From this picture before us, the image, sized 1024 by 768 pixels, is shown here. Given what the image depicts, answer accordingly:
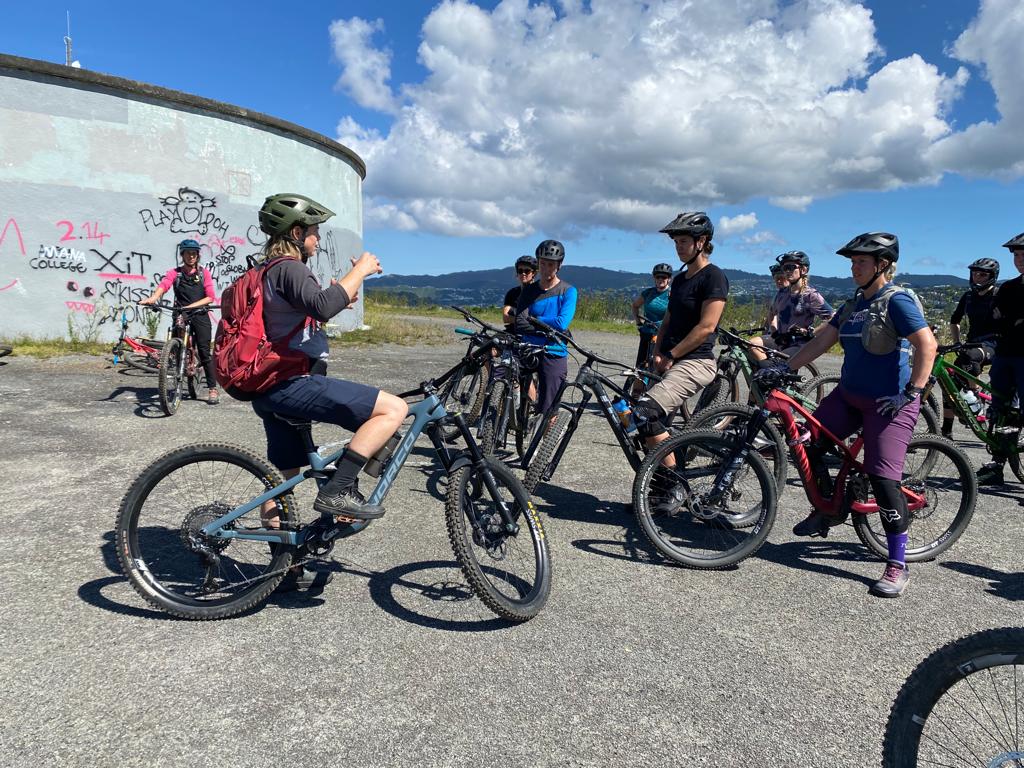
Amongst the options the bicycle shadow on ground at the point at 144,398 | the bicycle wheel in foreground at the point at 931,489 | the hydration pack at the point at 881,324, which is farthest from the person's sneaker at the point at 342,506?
the bicycle shadow on ground at the point at 144,398

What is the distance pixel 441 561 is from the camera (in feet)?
13.2

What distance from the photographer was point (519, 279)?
7.36 m

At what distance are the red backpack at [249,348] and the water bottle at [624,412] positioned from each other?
2.44 metres

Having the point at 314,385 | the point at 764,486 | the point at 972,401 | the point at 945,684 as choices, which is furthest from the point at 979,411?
the point at 314,385

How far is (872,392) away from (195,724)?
3965 mm

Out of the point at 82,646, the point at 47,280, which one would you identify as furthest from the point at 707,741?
the point at 47,280

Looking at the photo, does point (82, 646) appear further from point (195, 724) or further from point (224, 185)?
point (224, 185)

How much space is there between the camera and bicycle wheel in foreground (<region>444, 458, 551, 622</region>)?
10.5 ft

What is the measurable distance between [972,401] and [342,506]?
21.3ft

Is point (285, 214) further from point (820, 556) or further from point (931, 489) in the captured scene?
point (931, 489)

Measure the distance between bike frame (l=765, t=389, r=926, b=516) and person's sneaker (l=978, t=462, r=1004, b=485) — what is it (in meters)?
2.56

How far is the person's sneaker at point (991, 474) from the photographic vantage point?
6164 millimetres

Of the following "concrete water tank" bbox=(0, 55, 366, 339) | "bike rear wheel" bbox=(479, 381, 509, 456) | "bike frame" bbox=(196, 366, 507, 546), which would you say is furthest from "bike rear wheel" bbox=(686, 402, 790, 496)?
"concrete water tank" bbox=(0, 55, 366, 339)

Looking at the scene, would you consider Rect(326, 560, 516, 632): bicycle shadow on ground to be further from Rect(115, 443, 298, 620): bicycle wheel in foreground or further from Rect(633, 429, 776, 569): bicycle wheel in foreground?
Rect(633, 429, 776, 569): bicycle wheel in foreground
